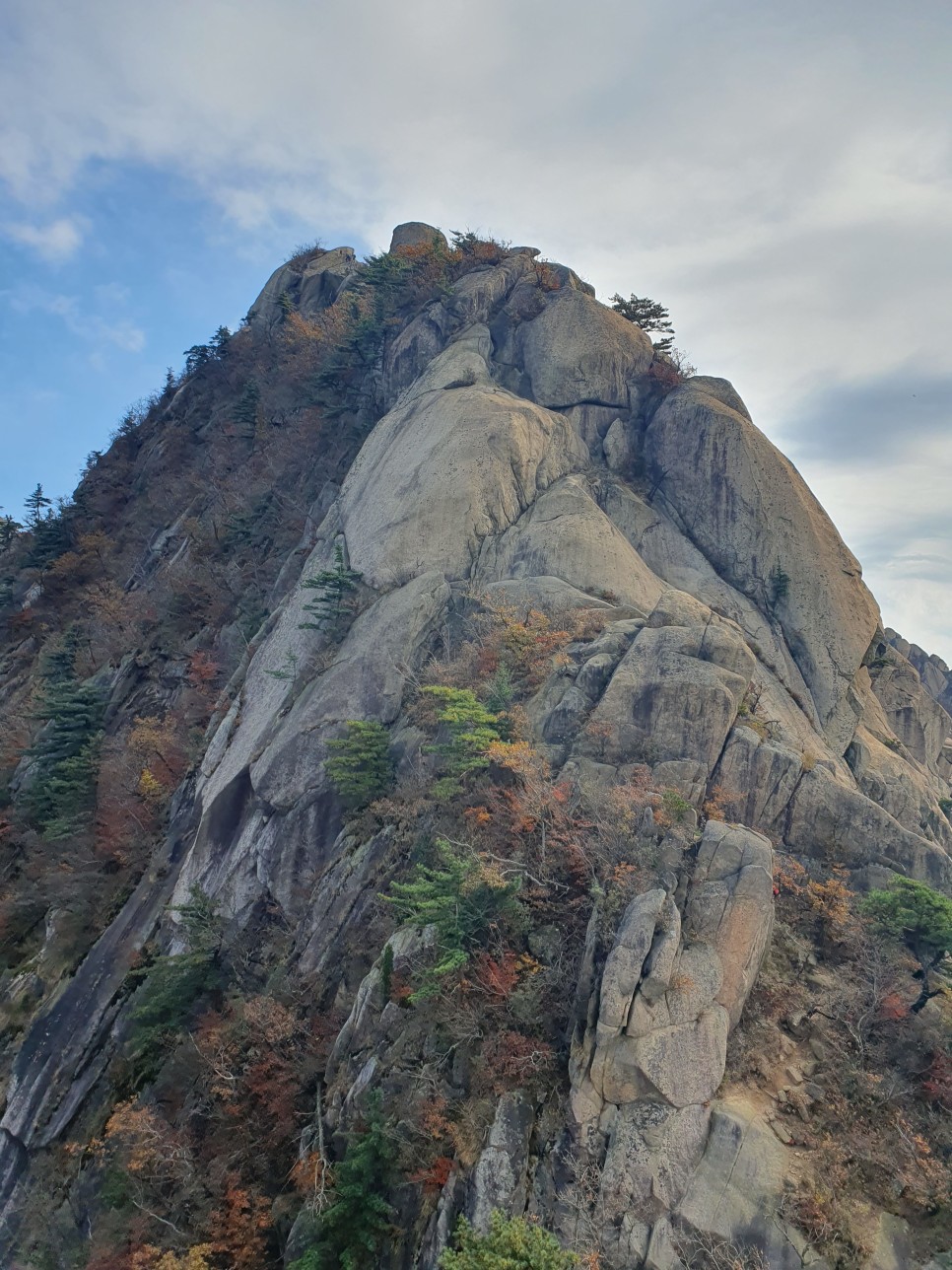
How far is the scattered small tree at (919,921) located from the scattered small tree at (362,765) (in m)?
11.3

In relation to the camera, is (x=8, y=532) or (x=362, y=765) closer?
(x=362, y=765)

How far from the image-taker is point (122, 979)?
20469 mm

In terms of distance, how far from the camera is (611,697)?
16484mm

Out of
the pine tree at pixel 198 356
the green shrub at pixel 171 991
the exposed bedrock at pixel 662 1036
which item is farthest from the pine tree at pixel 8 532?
the exposed bedrock at pixel 662 1036

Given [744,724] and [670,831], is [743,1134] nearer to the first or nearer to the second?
[670,831]

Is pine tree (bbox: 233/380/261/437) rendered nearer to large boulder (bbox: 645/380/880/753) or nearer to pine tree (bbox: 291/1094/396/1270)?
large boulder (bbox: 645/380/880/753)

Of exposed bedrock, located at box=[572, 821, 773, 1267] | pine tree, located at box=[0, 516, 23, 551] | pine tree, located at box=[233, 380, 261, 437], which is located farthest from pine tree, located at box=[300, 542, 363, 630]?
pine tree, located at box=[0, 516, 23, 551]

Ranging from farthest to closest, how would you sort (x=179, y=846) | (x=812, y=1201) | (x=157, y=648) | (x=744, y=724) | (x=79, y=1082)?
(x=157, y=648), (x=179, y=846), (x=79, y=1082), (x=744, y=724), (x=812, y=1201)

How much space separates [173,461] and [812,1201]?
4999 centimetres

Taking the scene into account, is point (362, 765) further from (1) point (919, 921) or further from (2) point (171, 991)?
(1) point (919, 921)

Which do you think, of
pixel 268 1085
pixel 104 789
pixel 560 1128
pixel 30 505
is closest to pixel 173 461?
→ pixel 30 505

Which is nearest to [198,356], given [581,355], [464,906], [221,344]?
[221,344]

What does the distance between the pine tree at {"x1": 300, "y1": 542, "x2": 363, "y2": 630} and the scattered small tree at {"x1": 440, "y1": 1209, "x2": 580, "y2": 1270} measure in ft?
57.4

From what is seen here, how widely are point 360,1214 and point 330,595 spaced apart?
17181 mm
